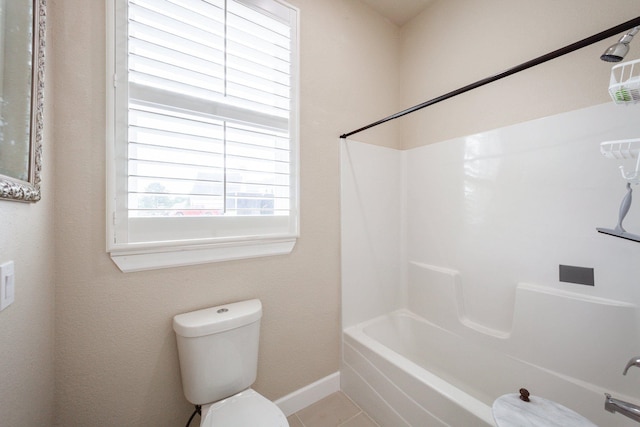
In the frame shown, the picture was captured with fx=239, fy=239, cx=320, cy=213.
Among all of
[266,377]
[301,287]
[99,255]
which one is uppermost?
[99,255]

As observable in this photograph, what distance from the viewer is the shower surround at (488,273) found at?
3.74 feet

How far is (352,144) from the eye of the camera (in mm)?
1767

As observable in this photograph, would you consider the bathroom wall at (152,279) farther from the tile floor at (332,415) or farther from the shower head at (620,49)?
the shower head at (620,49)

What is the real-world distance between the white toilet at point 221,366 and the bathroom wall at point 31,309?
0.42 metres

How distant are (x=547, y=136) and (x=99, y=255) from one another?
91.0 inches

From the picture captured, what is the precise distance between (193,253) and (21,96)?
0.78 metres

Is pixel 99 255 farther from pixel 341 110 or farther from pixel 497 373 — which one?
pixel 497 373

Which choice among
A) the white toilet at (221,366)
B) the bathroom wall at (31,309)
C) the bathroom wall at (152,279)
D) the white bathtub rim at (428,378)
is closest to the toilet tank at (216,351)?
the white toilet at (221,366)

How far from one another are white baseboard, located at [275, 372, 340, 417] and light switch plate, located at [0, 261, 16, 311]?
1.37 metres

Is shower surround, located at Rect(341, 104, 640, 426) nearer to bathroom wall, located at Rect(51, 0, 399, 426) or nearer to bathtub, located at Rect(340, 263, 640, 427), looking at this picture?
bathtub, located at Rect(340, 263, 640, 427)

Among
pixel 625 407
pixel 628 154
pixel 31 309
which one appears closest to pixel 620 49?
pixel 628 154

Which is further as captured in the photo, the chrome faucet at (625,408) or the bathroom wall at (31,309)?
the chrome faucet at (625,408)

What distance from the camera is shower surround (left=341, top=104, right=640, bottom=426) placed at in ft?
3.74

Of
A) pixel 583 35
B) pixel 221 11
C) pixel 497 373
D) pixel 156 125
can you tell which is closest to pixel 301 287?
pixel 156 125
